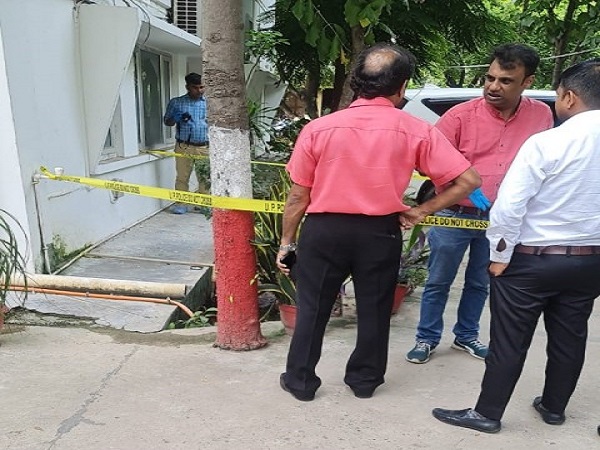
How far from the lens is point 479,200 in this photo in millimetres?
2920

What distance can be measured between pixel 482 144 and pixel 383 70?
836 millimetres

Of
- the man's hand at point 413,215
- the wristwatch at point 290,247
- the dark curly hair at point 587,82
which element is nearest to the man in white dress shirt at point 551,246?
the dark curly hair at point 587,82

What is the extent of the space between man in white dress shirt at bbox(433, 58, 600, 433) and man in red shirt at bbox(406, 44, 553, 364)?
55 centimetres

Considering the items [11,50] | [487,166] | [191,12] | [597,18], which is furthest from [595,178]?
[191,12]

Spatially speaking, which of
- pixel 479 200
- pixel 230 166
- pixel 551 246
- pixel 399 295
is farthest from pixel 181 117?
pixel 551 246

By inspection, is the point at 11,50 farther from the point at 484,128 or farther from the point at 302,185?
the point at 484,128

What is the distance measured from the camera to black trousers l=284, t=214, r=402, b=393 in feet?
8.30

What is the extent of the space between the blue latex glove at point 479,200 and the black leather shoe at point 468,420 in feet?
3.18

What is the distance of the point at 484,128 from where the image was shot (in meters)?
2.99

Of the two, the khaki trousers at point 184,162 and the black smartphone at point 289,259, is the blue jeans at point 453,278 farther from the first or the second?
the khaki trousers at point 184,162

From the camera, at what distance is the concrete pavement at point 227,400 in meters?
2.44

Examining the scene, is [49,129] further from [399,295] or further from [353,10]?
[399,295]

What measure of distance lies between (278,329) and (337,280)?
1.24 metres

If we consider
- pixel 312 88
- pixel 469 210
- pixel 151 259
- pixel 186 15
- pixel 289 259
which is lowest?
pixel 151 259
